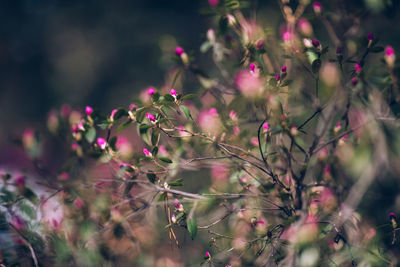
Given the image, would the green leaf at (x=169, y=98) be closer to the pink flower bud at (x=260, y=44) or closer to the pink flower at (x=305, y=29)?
the pink flower bud at (x=260, y=44)

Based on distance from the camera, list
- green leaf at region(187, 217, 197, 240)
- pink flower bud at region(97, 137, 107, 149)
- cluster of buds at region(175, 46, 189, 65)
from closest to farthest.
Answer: green leaf at region(187, 217, 197, 240) < pink flower bud at region(97, 137, 107, 149) < cluster of buds at region(175, 46, 189, 65)

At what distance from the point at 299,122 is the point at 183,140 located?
0.40 meters

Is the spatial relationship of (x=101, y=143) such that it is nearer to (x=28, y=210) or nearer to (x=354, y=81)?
(x=28, y=210)

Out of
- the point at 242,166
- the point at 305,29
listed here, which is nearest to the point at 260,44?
the point at 305,29

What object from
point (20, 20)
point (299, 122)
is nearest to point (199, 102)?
point (299, 122)

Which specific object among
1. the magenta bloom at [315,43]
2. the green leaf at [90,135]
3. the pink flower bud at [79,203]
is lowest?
the pink flower bud at [79,203]

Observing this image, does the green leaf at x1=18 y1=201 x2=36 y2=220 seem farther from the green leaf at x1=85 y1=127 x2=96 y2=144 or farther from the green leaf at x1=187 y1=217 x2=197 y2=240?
the green leaf at x1=187 y1=217 x2=197 y2=240

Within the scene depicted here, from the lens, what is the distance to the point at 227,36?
100 cm

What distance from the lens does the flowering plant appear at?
0.78 m

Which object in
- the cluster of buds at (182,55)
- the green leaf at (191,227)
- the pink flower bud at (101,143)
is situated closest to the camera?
the green leaf at (191,227)

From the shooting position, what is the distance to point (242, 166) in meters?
0.91

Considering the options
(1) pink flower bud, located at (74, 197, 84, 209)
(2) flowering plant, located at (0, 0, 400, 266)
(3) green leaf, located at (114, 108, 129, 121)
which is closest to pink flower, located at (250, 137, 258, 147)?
(2) flowering plant, located at (0, 0, 400, 266)

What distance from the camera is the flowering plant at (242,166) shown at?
2.55ft

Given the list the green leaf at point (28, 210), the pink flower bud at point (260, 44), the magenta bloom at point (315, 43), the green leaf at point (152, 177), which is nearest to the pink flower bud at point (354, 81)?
the magenta bloom at point (315, 43)
